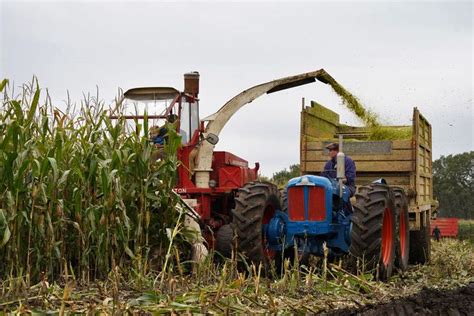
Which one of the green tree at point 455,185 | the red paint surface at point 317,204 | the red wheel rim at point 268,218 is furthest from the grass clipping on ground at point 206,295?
the green tree at point 455,185

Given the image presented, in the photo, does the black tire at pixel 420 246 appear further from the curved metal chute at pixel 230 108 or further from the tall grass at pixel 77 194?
the tall grass at pixel 77 194

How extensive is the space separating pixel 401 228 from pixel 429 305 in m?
3.04

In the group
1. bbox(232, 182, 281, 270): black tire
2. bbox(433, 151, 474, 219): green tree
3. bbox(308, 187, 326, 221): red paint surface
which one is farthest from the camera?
bbox(433, 151, 474, 219): green tree

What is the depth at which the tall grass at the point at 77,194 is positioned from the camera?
21.7 feet

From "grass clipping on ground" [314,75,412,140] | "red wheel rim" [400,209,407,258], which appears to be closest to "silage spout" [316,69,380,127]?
"grass clipping on ground" [314,75,412,140]

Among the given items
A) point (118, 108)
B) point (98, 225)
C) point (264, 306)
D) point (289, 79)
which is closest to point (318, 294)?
point (264, 306)

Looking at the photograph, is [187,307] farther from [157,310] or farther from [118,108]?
[118,108]

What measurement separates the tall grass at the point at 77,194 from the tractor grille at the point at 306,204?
4.57ft

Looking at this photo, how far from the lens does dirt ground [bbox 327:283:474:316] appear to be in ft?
19.1

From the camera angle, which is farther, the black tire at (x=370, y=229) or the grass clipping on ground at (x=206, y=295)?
the black tire at (x=370, y=229)

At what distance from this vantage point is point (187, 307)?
478 cm

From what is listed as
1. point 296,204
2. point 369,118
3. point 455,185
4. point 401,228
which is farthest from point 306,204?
point 455,185

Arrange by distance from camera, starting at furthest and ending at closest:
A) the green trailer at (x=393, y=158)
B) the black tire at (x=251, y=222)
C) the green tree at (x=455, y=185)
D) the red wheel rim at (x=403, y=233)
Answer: the green tree at (x=455, y=185)
the green trailer at (x=393, y=158)
the red wheel rim at (x=403, y=233)
the black tire at (x=251, y=222)

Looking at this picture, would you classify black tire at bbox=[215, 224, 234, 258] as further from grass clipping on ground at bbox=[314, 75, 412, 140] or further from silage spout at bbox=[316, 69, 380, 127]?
silage spout at bbox=[316, 69, 380, 127]
